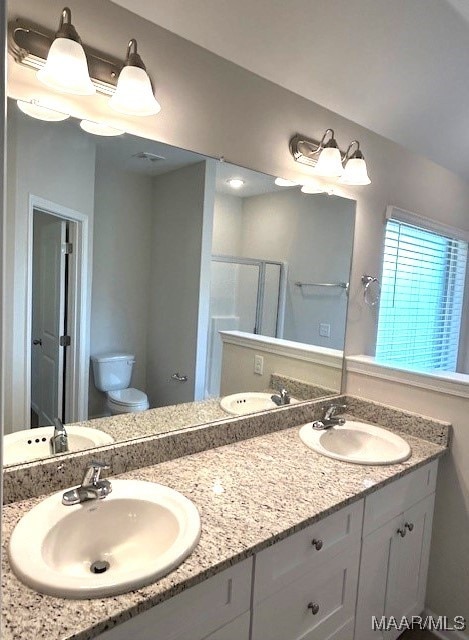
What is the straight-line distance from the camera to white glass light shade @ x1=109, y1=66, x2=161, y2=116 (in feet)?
4.07

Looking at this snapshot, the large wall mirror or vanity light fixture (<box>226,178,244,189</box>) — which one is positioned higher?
vanity light fixture (<box>226,178,244,189</box>)

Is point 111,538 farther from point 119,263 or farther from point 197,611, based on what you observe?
point 119,263

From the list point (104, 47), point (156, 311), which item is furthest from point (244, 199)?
point (104, 47)

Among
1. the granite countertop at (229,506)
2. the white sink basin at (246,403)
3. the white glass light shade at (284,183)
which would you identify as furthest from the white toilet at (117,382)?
the white glass light shade at (284,183)

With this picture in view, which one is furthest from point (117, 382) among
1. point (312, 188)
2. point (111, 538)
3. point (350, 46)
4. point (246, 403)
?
point (350, 46)

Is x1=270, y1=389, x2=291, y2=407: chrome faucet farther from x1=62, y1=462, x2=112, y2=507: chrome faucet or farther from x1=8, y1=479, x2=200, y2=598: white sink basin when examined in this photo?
x1=62, y1=462, x2=112, y2=507: chrome faucet

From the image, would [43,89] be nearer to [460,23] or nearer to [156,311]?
[156,311]

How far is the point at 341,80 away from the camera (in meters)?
1.87

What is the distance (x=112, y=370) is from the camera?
1456 millimetres

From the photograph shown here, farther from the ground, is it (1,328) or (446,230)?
(446,230)

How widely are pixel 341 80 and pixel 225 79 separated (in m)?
0.62

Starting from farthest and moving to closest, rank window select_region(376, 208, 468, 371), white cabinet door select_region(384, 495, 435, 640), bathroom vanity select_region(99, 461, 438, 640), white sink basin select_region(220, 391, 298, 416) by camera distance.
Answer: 1. window select_region(376, 208, 468, 371)
2. white sink basin select_region(220, 391, 298, 416)
3. white cabinet door select_region(384, 495, 435, 640)
4. bathroom vanity select_region(99, 461, 438, 640)

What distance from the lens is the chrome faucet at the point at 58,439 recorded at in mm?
1271

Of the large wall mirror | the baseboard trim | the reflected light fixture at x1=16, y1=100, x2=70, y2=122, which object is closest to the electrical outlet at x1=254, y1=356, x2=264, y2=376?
the large wall mirror
